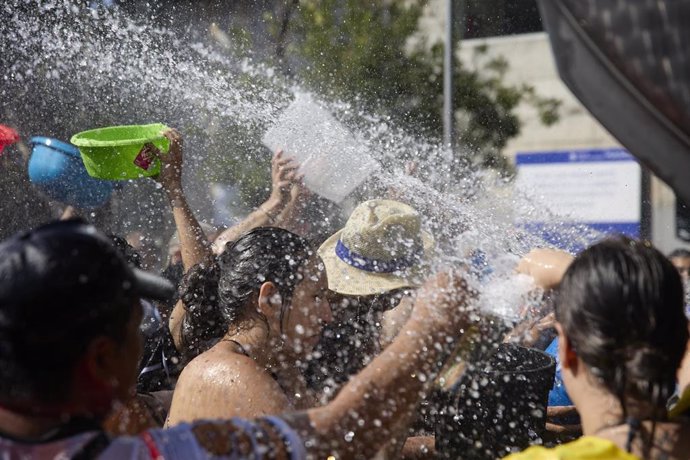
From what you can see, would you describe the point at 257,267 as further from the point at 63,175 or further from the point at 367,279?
the point at 63,175

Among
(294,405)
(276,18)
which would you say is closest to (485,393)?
(294,405)

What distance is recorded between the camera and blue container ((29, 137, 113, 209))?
4.07 m

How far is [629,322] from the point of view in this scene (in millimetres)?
1542

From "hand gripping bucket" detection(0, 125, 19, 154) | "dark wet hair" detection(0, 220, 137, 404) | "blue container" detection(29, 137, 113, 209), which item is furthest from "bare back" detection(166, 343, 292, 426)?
"hand gripping bucket" detection(0, 125, 19, 154)

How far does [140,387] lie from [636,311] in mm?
2345

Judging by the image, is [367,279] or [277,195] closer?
[367,279]

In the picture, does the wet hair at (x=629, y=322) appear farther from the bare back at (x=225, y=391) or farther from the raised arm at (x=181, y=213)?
the raised arm at (x=181, y=213)

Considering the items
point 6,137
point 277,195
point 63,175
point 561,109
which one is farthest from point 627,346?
point 561,109

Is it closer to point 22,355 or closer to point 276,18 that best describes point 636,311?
point 22,355

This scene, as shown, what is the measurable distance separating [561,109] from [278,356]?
365 inches

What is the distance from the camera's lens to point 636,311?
5.06 ft

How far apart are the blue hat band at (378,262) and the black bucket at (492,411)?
880 millimetres

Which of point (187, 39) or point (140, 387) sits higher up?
point (187, 39)

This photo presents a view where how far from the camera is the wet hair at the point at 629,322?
1547mm
